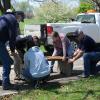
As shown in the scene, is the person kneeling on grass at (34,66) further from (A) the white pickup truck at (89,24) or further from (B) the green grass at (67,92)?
(A) the white pickup truck at (89,24)

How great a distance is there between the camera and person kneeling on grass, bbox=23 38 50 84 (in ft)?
29.0

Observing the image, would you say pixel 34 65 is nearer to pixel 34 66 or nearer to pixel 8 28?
pixel 34 66

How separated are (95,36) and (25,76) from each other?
9950 millimetres

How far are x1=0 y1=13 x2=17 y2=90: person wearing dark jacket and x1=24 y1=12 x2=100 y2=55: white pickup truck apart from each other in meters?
7.81

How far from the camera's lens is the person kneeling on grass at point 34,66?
8852 millimetres

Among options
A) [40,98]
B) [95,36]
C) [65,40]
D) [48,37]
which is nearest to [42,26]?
[48,37]

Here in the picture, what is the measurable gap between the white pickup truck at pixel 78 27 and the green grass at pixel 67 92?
7.51 m

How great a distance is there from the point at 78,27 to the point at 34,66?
878cm

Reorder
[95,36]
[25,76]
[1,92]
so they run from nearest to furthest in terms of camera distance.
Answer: [1,92], [25,76], [95,36]

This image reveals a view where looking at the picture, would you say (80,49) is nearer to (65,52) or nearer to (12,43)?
(65,52)

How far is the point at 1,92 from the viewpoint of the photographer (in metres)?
8.42

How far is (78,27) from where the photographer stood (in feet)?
57.2

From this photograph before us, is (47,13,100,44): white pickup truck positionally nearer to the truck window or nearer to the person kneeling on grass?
the truck window

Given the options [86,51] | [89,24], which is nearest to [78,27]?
[89,24]
